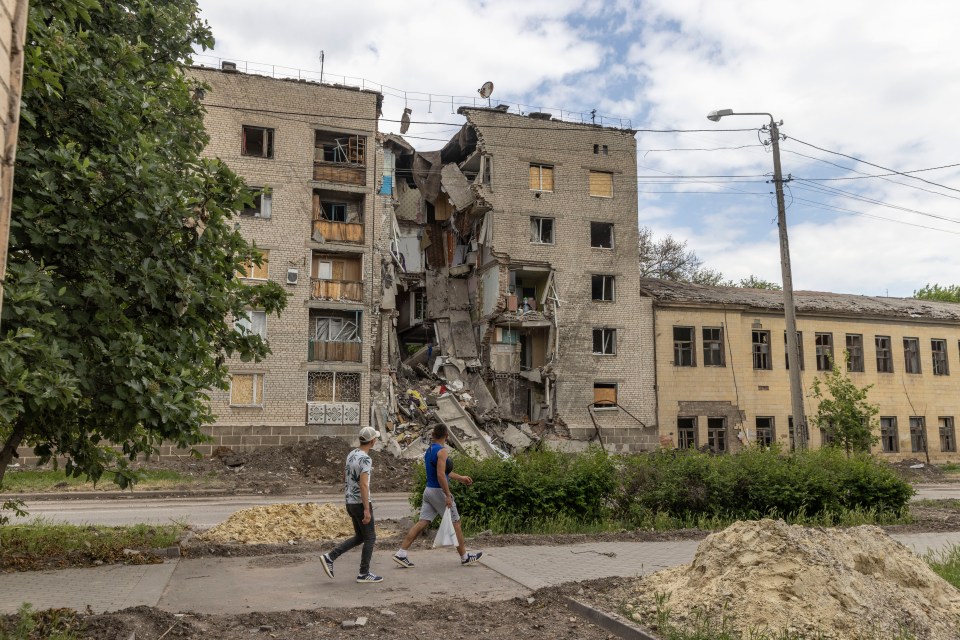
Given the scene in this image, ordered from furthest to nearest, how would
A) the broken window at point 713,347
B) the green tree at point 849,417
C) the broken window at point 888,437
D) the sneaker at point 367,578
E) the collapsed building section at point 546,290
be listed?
the broken window at point 888,437
the broken window at point 713,347
the collapsed building section at point 546,290
the green tree at point 849,417
the sneaker at point 367,578

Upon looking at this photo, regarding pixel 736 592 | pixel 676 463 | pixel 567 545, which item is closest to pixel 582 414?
pixel 676 463

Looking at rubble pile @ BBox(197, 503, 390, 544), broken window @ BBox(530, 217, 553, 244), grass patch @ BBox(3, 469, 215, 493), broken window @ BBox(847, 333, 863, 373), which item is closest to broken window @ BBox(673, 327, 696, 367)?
broken window @ BBox(530, 217, 553, 244)

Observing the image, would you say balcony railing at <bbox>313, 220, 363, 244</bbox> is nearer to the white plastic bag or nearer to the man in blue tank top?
the man in blue tank top

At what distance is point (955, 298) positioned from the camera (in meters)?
Result: 61.3

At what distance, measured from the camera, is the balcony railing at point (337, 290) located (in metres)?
31.2

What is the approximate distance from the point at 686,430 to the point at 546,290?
368 inches

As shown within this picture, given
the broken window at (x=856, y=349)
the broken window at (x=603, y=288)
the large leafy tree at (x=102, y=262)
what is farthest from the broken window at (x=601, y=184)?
the large leafy tree at (x=102, y=262)

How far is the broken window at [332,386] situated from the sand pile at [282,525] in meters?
18.7

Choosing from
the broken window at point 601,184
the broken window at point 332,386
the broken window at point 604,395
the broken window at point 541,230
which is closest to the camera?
the broken window at point 332,386

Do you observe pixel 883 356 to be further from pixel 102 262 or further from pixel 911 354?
pixel 102 262

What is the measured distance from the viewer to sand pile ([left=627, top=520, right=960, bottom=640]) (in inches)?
234

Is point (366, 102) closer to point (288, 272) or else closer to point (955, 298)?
point (288, 272)

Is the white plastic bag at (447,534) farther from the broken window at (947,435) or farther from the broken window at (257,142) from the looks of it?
the broken window at (947,435)

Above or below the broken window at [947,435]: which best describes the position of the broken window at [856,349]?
above
